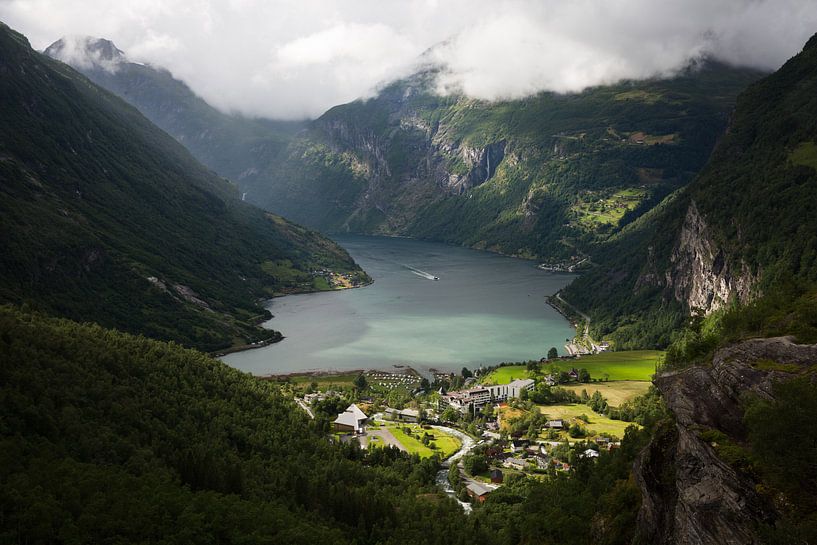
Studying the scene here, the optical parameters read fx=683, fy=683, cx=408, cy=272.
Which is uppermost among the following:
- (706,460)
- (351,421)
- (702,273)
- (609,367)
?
(702,273)

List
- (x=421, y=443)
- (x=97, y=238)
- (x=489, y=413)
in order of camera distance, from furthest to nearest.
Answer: (x=97, y=238), (x=489, y=413), (x=421, y=443)

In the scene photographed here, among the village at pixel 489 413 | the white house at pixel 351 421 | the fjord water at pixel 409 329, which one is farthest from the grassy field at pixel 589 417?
the fjord water at pixel 409 329

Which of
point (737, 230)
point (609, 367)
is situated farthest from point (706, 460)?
point (737, 230)

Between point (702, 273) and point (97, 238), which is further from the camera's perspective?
point (97, 238)

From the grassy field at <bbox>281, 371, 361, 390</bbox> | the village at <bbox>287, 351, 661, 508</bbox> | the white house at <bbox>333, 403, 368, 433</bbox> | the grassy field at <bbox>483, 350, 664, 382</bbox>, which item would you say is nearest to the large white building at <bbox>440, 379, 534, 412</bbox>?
the village at <bbox>287, 351, 661, 508</bbox>

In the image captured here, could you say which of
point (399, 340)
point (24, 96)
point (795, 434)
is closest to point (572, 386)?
point (399, 340)

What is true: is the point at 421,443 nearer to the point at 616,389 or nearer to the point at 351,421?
the point at 351,421

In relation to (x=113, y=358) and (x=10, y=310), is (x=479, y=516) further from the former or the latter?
(x=10, y=310)
